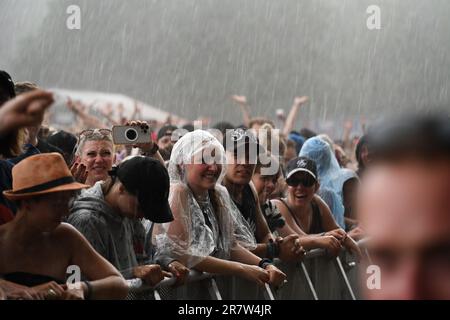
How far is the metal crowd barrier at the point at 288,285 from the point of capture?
4.27m

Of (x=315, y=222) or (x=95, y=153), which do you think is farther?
(x=315, y=222)

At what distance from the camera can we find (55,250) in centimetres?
333

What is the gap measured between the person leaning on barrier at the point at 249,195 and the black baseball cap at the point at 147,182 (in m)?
1.43

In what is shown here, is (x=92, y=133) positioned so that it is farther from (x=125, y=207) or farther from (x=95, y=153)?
(x=125, y=207)

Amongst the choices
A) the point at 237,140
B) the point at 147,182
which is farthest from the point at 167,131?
the point at 147,182

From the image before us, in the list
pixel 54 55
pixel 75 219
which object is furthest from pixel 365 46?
pixel 75 219

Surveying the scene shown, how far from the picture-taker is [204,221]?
4.86 m

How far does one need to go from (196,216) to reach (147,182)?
0.87 m

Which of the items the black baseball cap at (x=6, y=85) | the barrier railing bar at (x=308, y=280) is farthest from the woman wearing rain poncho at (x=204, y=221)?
the black baseball cap at (x=6, y=85)

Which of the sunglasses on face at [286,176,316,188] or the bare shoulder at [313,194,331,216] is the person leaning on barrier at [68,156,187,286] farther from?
the bare shoulder at [313,194,331,216]
